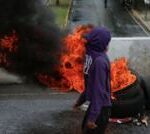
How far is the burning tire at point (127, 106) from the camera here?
777 centimetres

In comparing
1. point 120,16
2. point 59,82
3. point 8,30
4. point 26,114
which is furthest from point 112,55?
point 120,16

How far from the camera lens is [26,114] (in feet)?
27.1

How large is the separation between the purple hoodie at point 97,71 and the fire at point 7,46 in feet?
12.3

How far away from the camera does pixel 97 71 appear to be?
225 inches

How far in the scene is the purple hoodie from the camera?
565cm

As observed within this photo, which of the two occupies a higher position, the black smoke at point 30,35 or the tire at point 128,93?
the black smoke at point 30,35

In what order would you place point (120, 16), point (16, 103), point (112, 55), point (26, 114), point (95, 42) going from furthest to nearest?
point (120, 16)
point (112, 55)
point (16, 103)
point (26, 114)
point (95, 42)

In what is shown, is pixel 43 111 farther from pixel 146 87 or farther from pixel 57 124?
pixel 146 87

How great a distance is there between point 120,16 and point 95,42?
90.9ft

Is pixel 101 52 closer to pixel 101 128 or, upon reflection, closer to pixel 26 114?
pixel 101 128

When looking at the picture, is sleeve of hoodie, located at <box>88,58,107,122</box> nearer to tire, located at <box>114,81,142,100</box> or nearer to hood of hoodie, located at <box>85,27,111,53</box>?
hood of hoodie, located at <box>85,27,111,53</box>

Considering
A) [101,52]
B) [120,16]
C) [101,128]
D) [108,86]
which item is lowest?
[120,16]

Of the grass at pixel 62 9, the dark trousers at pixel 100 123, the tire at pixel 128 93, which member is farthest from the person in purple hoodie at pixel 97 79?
the grass at pixel 62 9

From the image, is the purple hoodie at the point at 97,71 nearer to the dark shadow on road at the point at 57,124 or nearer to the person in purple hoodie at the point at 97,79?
the person in purple hoodie at the point at 97,79
